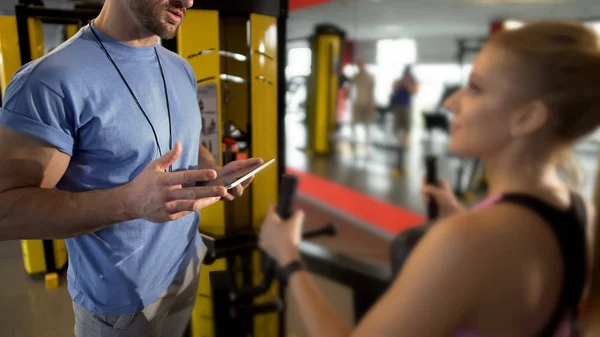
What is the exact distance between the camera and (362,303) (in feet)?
1.59

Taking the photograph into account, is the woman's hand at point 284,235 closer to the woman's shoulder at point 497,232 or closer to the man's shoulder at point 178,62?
the woman's shoulder at point 497,232

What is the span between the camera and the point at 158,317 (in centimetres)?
70

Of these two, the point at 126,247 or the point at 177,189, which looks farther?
the point at 126,247

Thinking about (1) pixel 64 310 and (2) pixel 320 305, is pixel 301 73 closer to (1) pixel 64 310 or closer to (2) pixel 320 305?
(2) pixel 320 305

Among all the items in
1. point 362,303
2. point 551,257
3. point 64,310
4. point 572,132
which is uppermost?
point 572,132

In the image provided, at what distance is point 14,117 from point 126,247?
262 millimetres

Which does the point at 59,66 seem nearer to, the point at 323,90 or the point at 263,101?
the point at 263,101

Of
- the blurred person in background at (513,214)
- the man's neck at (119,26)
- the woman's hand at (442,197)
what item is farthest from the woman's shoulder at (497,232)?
the man's neck at (119,26)

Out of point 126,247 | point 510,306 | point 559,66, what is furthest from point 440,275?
point 126,247

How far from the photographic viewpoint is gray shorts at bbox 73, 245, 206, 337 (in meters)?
0.65

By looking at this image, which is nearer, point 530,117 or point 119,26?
point 530,117

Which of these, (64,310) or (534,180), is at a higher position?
(534,180)

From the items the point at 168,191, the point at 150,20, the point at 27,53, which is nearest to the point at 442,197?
the point at 168,191

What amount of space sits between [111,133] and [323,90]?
15.8 ft
